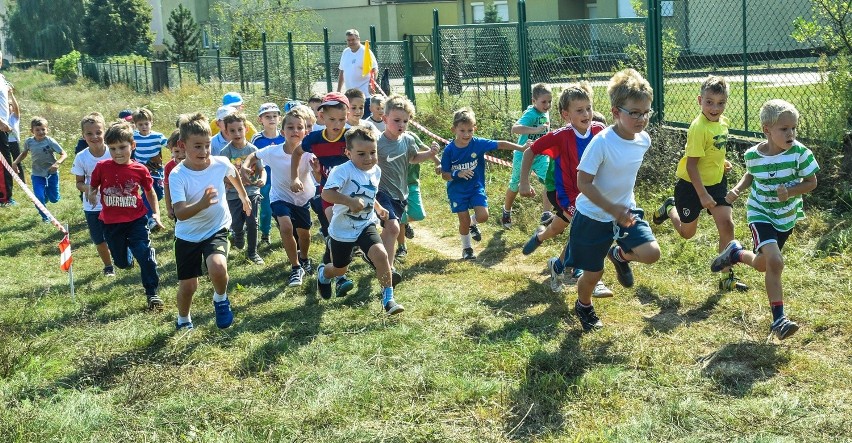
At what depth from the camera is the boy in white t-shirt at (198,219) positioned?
21.6 feet

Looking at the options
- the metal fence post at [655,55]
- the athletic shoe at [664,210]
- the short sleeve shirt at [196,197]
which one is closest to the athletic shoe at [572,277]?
the athletic shoe at [664,210]

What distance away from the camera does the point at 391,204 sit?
8.16 m

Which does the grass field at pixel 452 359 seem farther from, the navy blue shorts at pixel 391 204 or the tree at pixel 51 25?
the tree at pixel 51 25

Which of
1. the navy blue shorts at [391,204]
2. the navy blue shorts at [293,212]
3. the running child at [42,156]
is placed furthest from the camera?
the running child at [42,156]

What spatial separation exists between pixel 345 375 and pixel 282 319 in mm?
1642

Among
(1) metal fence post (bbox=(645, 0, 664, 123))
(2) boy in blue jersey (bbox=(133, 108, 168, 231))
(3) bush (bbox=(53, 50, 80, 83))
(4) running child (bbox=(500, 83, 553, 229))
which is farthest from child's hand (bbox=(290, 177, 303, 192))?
(3) bush (bbox=(53, 50, 80, 83))

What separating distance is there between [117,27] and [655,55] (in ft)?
175

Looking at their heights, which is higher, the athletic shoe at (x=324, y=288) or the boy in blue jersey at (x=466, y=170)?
the boy in blue jersey at (x=466, y=170)

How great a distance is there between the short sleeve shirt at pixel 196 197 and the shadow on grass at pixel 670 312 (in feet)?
10.6

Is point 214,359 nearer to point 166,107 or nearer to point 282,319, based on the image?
point 282,319

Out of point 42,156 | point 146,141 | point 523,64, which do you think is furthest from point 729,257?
point 42,156

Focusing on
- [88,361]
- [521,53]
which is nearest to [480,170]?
[88,361]

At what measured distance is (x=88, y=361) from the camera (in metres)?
5.98

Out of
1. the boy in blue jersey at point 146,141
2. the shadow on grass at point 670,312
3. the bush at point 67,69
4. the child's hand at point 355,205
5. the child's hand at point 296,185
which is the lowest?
the shadow on grass at point 670,312
